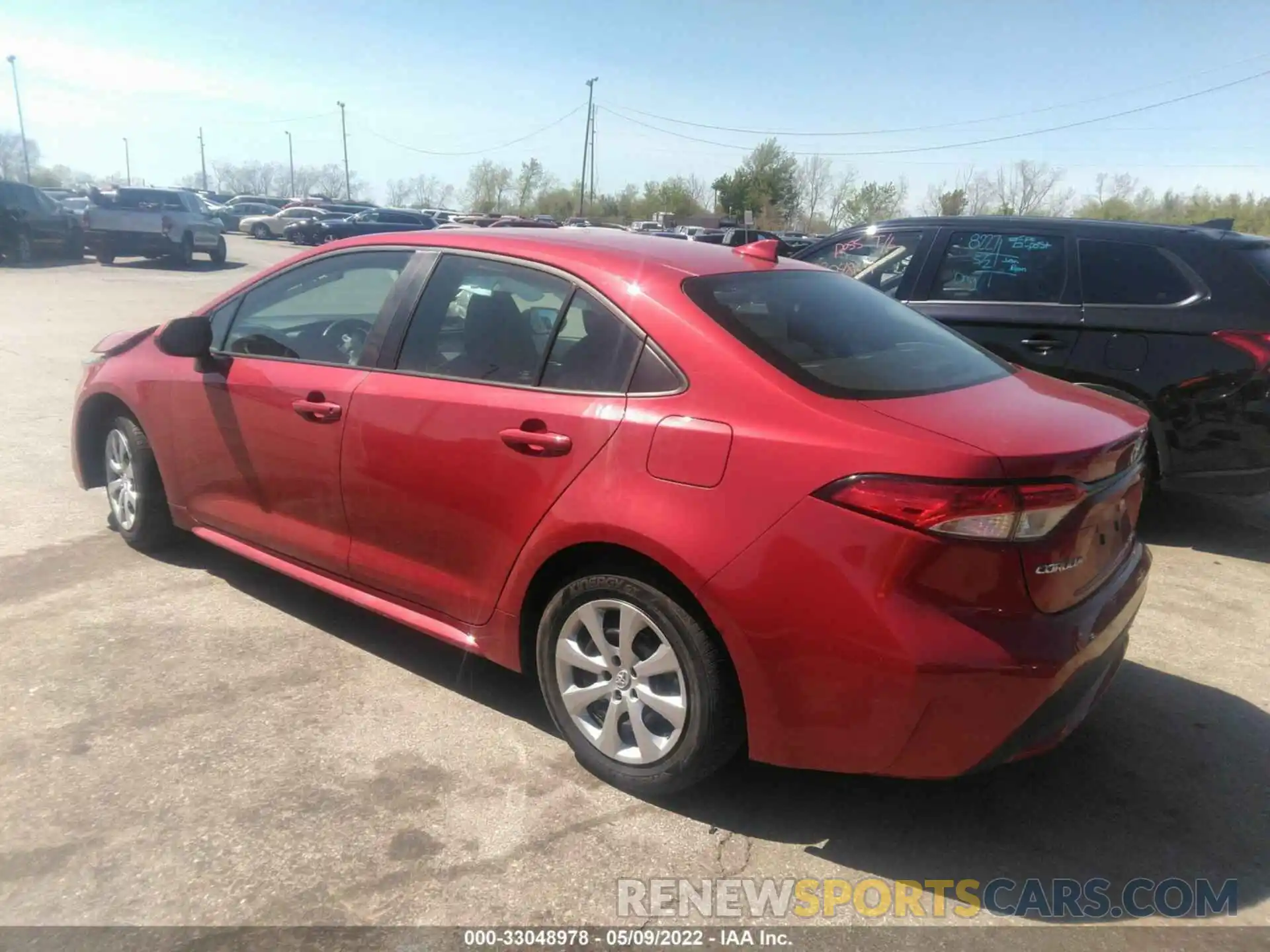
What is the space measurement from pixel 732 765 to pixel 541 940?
3.25 feet

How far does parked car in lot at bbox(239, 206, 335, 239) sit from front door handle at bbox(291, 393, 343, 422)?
141ft

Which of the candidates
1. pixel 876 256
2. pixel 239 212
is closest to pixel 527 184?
pixel 239 212

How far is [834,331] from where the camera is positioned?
315 centimetres

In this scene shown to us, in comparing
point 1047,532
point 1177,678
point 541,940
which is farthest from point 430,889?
point 1177,678

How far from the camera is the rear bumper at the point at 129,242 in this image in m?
23.8

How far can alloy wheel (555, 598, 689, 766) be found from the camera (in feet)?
9.25

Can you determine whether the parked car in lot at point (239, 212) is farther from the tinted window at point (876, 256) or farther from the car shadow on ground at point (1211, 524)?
the car shadow on ground at point (1211, 524)

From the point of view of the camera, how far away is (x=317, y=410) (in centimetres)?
365

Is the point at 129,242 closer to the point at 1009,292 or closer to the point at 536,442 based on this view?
the point at 1009,292

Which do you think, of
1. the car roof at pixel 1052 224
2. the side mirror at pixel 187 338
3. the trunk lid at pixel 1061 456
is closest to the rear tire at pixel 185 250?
the car roof at pixel 1052 224

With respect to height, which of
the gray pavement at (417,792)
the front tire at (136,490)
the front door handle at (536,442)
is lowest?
the gray pavement at (417,792)

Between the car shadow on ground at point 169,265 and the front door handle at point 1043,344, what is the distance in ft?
74.2

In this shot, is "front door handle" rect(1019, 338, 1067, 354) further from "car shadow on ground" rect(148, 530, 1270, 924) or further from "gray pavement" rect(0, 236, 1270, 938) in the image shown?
"car shadow on ground" rect(148, 530, 1270, 924)

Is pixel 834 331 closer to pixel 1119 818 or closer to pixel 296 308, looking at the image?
pixel 1119 818
